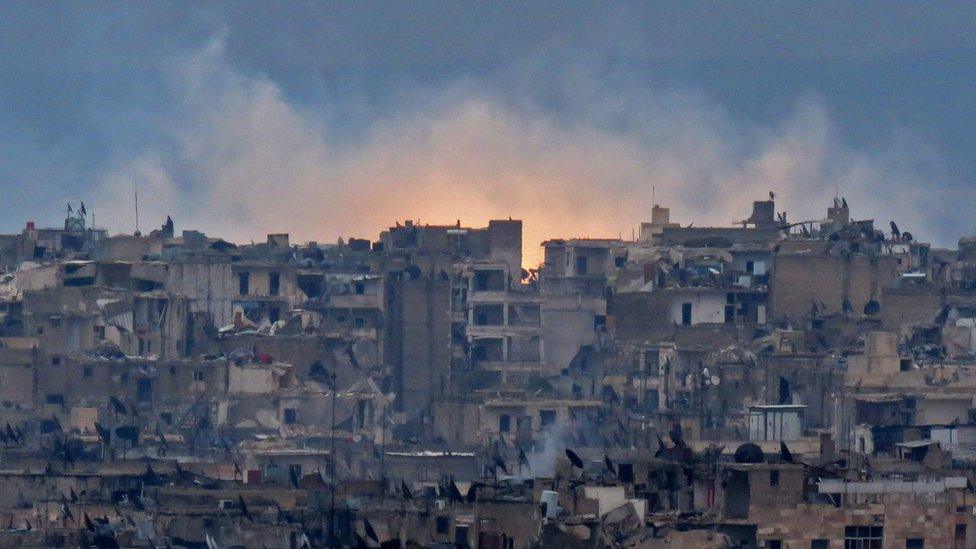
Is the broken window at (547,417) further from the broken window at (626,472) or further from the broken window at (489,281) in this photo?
the broken window at (626,472)

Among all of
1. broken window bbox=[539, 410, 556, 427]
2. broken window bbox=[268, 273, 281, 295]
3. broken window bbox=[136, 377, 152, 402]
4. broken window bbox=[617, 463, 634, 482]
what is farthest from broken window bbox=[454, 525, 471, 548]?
broken window bbox=[268, 273, 281, 295]

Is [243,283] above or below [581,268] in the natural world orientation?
below

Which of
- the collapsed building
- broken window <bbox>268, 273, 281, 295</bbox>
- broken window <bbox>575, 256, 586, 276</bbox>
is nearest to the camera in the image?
the collapsed building

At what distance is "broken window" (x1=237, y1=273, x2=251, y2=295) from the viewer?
10325 centimetres

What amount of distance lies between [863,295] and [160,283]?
1618 centimetres

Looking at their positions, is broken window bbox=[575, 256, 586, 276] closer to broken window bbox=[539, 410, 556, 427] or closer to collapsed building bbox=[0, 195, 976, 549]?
collapsed building bbox=[0, 195, 976, 549]

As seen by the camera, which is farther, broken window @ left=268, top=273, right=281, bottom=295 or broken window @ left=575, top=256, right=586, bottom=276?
broken window @ left=575, top=256, right=586, bottom=276

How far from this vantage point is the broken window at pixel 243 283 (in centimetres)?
10325

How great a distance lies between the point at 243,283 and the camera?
10344 centimetres

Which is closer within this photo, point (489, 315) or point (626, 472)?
point (626, 472)

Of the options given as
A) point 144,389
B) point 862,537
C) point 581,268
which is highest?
point 581,268

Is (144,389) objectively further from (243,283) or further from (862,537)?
(862,537)

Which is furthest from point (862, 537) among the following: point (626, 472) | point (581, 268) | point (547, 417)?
point (581, 268)

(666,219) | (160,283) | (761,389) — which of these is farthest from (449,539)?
(666,219)
